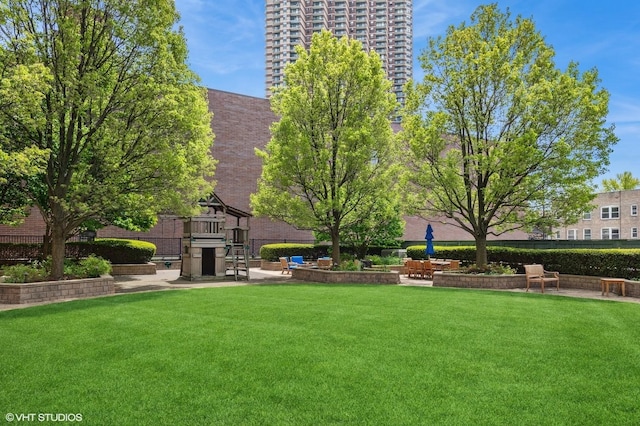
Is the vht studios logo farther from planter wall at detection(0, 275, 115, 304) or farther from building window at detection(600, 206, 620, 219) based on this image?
building window at detection(600, 206, 620, 219)

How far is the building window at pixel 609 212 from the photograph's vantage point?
50.0 meters

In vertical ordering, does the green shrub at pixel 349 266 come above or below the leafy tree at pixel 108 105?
below

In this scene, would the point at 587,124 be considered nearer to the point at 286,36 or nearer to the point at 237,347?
the point at 237,347

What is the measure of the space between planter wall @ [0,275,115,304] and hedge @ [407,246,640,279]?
15147 mm

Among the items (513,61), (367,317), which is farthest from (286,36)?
(367,317)

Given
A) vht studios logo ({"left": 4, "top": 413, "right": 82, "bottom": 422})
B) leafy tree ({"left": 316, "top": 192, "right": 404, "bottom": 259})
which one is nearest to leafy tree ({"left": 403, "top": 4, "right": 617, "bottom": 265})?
leafy tree ({"left": 316, "top": 192, "right": 404, "bottom": 259})

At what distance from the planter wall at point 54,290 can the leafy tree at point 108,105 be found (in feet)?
3.04

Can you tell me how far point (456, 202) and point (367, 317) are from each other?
10561mm

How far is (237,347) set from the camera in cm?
679

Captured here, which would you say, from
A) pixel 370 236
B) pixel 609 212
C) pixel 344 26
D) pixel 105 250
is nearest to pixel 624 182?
pixel 609 212

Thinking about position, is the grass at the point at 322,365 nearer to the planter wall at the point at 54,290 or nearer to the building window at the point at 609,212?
the planter wall at the point at 54,290

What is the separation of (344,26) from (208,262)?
6110 inches

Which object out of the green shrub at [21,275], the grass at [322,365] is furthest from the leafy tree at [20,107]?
the grass at [322,365]

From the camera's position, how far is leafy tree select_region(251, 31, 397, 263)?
18.2m
